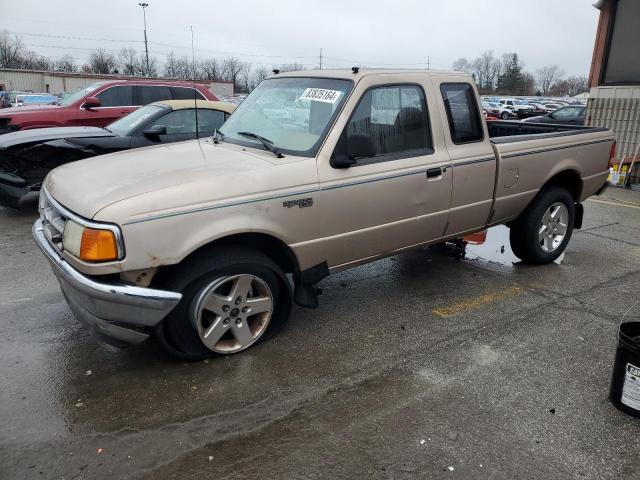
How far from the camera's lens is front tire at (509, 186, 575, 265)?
17.3 feet

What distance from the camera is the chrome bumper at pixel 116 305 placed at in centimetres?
293

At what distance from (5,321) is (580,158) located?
5.62 m

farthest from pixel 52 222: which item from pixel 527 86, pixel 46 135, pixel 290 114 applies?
pixel 527 86

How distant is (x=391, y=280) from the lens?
201 inches

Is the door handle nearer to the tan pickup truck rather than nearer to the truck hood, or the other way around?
the tan pickup truck

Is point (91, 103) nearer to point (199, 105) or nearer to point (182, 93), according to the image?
point (182, 93)

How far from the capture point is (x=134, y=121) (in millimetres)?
7883

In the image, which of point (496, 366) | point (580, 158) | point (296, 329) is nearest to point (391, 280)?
point (296, 329)

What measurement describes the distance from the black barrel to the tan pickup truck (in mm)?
1730

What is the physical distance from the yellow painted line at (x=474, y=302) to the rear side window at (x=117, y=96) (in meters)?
7.93

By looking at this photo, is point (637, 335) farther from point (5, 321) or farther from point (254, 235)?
point (5, 321)

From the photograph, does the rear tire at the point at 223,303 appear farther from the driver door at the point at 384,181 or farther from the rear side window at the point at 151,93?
the rear side window at the point at 151,93

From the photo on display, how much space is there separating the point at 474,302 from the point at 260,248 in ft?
6.80

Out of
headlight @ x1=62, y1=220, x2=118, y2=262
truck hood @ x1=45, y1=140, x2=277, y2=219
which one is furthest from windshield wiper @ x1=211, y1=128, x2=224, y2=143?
headlight @ x1=62, y1=220, x2=118, y2=262
